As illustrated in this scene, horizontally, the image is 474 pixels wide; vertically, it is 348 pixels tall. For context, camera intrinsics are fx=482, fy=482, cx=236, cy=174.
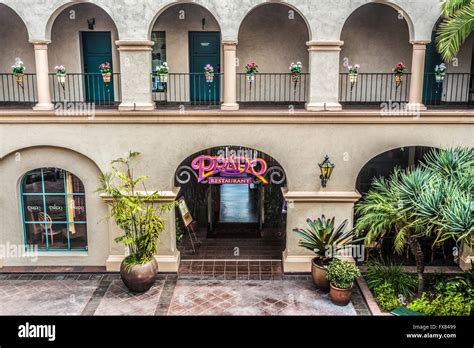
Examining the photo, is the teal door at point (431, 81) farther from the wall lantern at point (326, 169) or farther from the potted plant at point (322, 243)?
the potted plant at point (322, 243)

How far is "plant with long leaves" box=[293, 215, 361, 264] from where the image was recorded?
45.3 feet

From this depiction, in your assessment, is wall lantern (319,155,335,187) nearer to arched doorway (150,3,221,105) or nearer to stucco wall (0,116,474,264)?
stucco wall (0,116,474,264)

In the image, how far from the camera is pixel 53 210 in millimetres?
15594

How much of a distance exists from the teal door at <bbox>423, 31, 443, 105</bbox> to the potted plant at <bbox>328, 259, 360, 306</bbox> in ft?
22.9

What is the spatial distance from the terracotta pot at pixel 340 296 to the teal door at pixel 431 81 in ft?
24.6

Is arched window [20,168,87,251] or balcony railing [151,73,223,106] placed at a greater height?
balcony railing [151,73,223,106]

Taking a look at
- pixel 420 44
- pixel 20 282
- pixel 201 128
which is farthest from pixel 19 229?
pixel 420 44

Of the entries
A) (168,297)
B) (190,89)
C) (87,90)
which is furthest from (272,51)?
(168,297)


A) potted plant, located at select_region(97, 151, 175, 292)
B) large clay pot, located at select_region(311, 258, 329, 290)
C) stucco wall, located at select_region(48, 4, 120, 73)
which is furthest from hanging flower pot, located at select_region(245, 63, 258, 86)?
large clay pot, located at select_region(311, 258, 329, 290)

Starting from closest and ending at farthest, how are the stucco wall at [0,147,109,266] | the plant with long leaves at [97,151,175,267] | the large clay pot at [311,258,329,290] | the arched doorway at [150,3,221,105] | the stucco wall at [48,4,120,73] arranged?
the plant with long leaves at [97,151,175,267]
the large clay pot at [311,258,329,290]
the stucco wall at [0,147,109,266]
the stucco wall at [48,4,120,73]
the arched doorway at [150,3,221,105]

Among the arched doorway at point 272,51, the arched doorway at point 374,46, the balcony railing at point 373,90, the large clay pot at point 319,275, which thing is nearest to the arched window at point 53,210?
the arched doorway at point 272,51

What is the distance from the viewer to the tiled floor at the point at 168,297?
13.0 metres
